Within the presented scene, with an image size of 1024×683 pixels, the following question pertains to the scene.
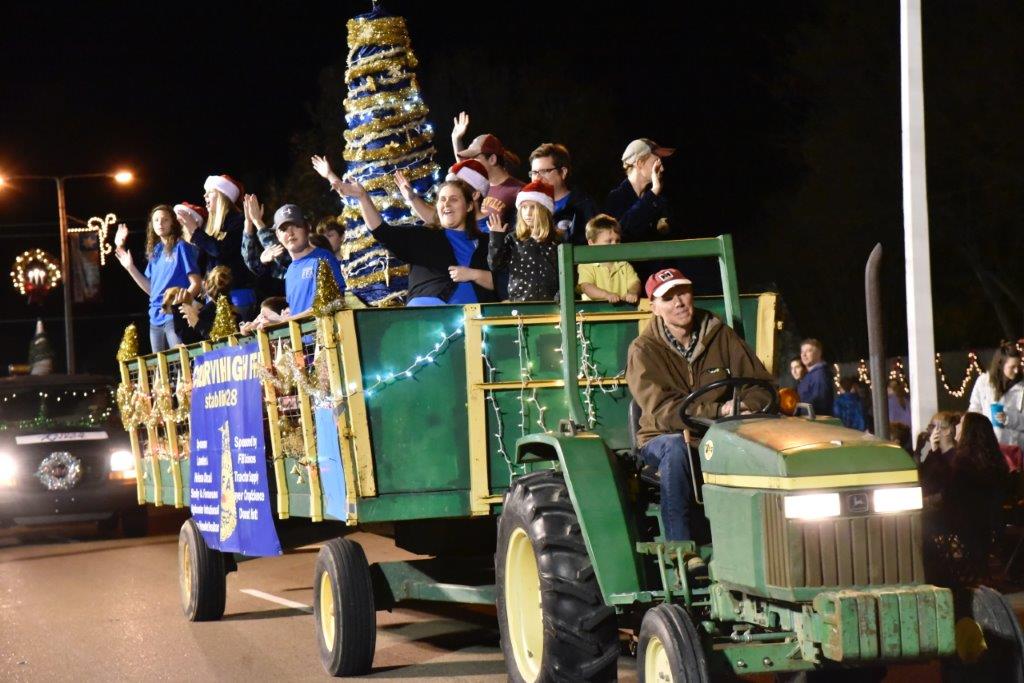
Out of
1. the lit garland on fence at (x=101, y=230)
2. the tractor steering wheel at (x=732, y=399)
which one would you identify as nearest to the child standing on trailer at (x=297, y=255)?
the tractor steering wheel at (x=732, y=399)

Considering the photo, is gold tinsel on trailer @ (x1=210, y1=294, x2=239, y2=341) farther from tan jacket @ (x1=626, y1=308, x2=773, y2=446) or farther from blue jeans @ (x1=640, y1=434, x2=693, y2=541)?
blue jeans @ (x1=640, y1=434, x2=693, y2=541)

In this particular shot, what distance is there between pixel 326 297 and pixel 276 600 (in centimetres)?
509

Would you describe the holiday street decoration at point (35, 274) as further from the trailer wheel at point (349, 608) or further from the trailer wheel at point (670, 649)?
the trailer wheel at point (670, 649)

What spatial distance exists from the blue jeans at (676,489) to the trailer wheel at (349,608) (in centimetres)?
252

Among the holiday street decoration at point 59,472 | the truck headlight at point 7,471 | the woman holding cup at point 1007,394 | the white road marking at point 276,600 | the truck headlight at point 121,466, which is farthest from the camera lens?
the truck headlight at point 121,466

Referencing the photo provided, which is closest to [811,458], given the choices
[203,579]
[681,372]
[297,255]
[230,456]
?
[681,372]

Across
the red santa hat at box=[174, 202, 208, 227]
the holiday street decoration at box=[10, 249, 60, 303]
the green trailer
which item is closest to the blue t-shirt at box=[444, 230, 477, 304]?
the green trailer

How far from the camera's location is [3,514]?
17.9 meters

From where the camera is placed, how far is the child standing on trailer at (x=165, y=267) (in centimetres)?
1244

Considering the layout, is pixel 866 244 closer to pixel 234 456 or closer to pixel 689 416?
pixel 234 456

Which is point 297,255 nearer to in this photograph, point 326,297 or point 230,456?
point 230,456

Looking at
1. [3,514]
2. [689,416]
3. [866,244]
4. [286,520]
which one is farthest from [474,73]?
[689,416]

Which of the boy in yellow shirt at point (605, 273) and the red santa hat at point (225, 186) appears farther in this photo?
the red santa hat at point (225, 186)

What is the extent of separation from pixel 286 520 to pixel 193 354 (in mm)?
1902
